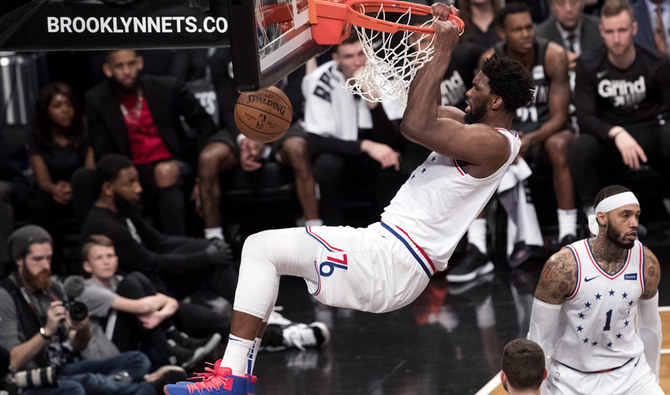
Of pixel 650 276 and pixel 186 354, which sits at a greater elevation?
pixel 650 276

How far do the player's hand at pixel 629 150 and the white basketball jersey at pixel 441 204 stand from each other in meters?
3.37

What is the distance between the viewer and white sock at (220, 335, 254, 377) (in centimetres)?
443

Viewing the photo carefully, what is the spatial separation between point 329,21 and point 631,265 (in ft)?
5.94

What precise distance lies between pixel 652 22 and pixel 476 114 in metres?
4.88

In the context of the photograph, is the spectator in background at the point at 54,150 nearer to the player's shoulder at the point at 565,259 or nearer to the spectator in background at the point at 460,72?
the spectator in background at the point at 460,72

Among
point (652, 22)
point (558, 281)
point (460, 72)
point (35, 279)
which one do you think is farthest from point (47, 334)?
point (652, 22)

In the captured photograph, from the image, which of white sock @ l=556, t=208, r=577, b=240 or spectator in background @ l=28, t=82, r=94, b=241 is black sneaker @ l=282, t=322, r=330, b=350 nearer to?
white sock @ l=556, t=208, r=577, b=240

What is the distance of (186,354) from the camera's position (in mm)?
6344

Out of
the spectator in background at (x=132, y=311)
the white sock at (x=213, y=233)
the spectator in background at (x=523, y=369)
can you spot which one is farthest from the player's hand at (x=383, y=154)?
the spectator in background at (x=523, y=369)

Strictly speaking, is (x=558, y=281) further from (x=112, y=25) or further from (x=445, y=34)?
(x=112, y=25)

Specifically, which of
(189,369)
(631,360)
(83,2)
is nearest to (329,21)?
(83,2)

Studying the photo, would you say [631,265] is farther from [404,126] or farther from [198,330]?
[198,330]

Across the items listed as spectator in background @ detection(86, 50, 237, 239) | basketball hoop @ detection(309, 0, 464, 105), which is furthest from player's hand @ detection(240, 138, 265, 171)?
basketball hoop @ detection(309, 0, 464, 105)

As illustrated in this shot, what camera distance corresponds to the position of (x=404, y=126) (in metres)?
4.49
